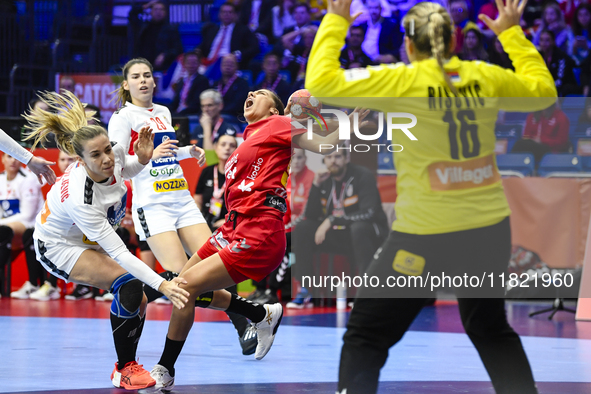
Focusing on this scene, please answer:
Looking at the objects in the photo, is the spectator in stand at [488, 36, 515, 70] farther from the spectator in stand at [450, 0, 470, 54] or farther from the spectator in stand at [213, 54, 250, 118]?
the spectator in stand at [213, 54, 250, 118]

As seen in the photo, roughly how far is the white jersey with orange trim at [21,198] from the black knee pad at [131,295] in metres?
5.23

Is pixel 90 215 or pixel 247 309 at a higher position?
pixel 90 215

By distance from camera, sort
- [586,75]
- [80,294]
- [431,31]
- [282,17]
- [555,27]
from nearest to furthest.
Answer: [431,31] → [80,294] → [586,75] → [555,27] → [282,17]

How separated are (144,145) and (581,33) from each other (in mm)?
9438

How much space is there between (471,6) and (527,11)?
3.04ft


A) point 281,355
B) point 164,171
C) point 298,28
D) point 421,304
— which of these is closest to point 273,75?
point 298,28

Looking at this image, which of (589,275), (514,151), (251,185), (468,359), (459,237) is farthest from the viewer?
(514,151)

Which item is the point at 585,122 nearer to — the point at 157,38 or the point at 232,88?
the point at 232,88

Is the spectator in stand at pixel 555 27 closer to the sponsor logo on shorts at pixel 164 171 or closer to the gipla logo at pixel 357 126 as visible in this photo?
the sponsor logo on shorts at pixel 164 171

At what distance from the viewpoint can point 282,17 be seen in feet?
43.6

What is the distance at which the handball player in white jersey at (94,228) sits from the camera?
3979mm

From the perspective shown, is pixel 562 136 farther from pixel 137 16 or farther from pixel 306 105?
pixel 137 16

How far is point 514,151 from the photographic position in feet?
26.3

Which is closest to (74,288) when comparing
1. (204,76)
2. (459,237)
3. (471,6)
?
(204,76)
